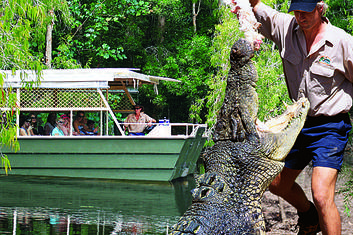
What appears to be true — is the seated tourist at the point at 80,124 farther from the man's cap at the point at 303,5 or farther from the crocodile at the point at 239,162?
the crocodile at the point at 239,162

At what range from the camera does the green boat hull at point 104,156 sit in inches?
613

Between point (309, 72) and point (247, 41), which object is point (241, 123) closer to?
point (247, 41)

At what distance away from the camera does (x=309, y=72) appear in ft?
9.43

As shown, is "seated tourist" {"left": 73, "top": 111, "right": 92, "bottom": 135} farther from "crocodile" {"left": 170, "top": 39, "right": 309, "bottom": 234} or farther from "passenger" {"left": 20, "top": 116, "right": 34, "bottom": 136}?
"crocodile" {"left": 170, "top": 39, "right": 309, "bottom": 234}

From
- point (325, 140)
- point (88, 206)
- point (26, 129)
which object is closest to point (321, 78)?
point (325, 140)

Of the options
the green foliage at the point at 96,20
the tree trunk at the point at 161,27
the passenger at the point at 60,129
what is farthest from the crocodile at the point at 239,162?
the tree trunk at the point at 161,27

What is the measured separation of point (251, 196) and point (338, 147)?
1.33 meters

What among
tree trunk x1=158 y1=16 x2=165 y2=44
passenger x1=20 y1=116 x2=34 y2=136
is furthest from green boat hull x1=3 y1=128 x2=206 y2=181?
tree trunk x1=158 y1=16 x2=165 y2=44

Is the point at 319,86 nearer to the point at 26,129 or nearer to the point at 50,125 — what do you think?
A: the point at 50,125

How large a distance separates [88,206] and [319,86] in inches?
319

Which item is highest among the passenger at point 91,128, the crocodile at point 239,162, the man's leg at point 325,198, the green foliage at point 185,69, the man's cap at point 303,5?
the green foliage at point 185,69

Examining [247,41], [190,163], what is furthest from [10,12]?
[190,163]

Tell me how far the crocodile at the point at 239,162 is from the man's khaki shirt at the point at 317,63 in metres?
0.89

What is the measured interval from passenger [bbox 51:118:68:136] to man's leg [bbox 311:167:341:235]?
13.8 meters
